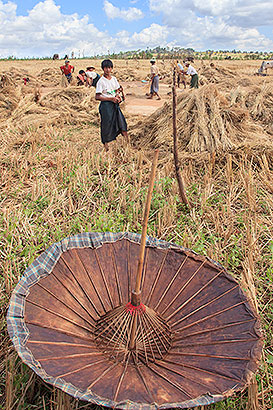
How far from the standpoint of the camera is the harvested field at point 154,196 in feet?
6.73

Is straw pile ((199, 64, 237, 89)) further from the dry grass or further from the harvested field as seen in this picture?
the dry grass

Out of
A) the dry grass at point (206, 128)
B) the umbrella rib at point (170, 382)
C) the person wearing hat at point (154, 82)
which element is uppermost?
the person wearing hat at point (154, 82)

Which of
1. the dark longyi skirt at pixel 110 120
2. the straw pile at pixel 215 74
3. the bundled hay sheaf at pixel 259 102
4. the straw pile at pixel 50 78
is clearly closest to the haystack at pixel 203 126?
the dark longyi skirt at pixel 110 120

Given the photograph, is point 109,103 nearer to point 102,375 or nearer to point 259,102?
point 259,102

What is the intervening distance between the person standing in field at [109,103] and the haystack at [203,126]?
67 cm

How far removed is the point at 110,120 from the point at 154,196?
5.36ft

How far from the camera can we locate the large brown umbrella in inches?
54.0

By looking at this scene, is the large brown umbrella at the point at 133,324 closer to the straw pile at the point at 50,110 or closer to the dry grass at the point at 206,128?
the dry grass at the point at 206,128

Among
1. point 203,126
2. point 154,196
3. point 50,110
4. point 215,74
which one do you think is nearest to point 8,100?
point 50,110

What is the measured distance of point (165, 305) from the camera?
76.4 inches

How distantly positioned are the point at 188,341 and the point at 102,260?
69 cm

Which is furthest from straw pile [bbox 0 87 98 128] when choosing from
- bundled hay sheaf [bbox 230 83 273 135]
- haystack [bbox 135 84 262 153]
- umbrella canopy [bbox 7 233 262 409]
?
umbrella canopy [bbox 7 233 262 409]

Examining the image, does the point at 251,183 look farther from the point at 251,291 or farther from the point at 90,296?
the point at 90,296

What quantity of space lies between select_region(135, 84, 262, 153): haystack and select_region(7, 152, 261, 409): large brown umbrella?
274 cm
